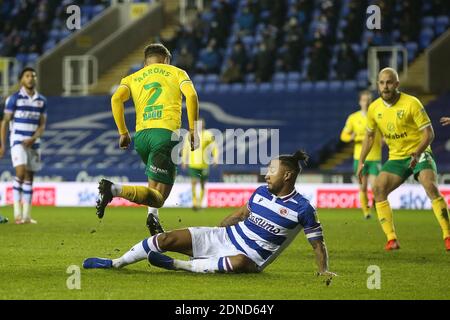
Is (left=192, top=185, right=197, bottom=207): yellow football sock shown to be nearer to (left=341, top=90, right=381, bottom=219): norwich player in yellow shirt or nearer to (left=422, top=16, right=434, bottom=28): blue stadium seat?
(left=341, top=90, right=381, bottom=219): norwich player in yellow shirt

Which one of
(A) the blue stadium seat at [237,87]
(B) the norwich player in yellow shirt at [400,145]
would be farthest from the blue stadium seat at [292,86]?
(B) the norwich player in yellow shirt at [400,145]

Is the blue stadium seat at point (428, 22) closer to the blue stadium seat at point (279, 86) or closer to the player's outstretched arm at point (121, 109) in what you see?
the blue stadium seat at point (279, 86)

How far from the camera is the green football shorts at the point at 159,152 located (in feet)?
34.4

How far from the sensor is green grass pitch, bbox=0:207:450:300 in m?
7.97

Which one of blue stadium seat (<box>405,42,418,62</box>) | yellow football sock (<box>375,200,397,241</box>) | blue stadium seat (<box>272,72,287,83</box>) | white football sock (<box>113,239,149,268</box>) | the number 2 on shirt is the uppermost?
blue stadium seat (<box>405,42,418,62</box>)

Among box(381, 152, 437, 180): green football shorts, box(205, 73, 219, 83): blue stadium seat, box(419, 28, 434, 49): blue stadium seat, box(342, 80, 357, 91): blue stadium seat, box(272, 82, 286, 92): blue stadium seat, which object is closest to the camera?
box(381, 152, 437, 180): green football shorts

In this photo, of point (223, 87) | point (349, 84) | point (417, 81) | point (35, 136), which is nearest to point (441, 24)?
point (417, 81)

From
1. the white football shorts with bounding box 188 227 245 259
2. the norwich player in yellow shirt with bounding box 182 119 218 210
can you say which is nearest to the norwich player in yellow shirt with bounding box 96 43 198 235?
the white football shorts with bounding box 188 227 245 259

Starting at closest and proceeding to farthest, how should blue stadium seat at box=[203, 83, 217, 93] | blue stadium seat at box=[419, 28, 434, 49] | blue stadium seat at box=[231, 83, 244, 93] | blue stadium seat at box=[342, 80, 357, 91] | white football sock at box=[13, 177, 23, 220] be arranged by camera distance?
white football sock at box=[13, 177, 23, 220], blue stadium seat at box=[342, 80, 357, 91], blue stadium seat at box=[419, 28, 434, 49], blue stadium seat at box=[231, 83, 244, 93], blue stadium seat at box=[203, 83, 217, 93]

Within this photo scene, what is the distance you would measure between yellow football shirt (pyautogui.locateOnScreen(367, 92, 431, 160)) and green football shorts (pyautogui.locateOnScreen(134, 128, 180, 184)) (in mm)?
2951

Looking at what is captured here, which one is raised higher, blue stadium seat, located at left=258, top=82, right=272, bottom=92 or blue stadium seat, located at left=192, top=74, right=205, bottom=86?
blue stadium seat, located at left=192, top=74, right=205, bottom=86

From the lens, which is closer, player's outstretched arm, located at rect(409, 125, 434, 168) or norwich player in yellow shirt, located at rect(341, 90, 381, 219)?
player's outstretched arm, located at rect(409, 125, 434, 168)

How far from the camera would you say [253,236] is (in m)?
9.07
